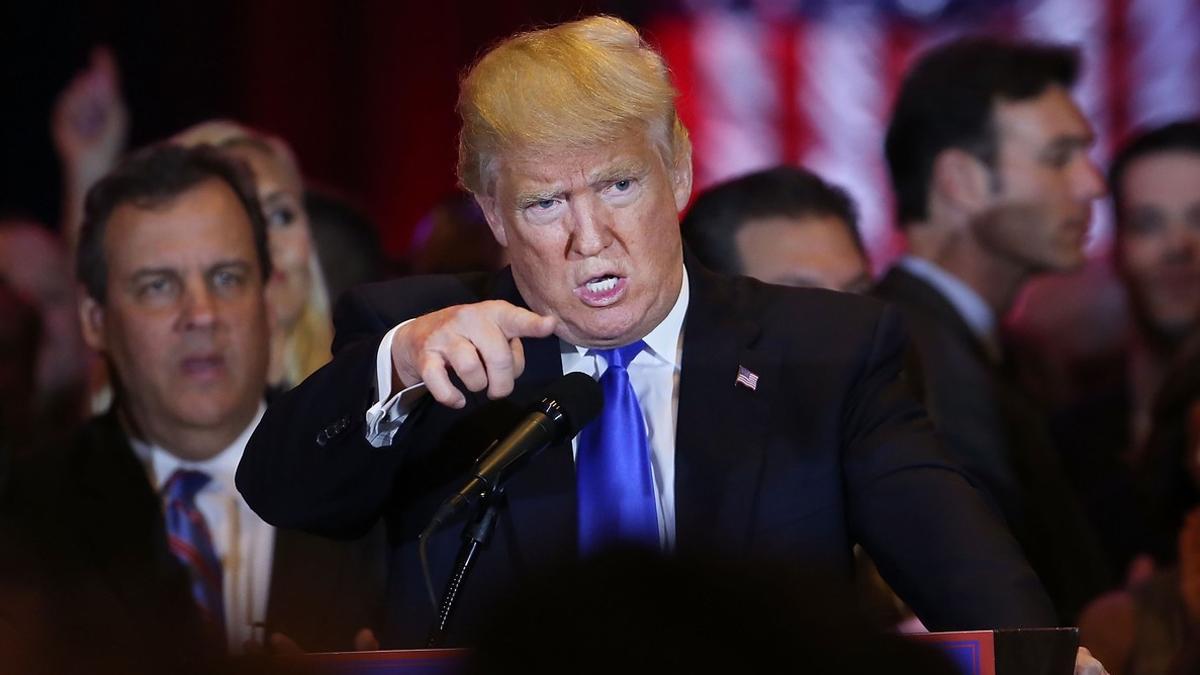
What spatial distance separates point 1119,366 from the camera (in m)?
5.76

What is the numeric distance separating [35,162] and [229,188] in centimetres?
294

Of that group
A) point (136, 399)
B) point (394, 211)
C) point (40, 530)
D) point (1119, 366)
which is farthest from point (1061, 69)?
point (394, 211)

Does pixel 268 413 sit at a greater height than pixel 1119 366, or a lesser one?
greater

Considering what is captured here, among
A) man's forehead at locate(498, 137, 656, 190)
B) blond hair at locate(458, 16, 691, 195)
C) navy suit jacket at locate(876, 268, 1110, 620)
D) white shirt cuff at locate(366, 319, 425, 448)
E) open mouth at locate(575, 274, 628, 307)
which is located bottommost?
navy suit jacket at locate(876, 268, 1110, 620)

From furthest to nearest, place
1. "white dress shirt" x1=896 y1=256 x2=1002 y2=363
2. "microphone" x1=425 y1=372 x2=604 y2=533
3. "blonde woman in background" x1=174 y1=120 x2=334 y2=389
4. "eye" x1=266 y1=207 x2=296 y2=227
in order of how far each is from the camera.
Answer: "white dress shirt" x1=896 y1=256 x2=1002 y2=363 < "eye" x1=266 y1=207 x2=296 y2=227 < "blonde woman in background" x1=174 y1=120 x2=334 y2=389 < "microphone" x1=425 y1=372 x2=604 y2=533

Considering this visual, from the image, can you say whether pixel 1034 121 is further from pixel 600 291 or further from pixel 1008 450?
pixel 600 291

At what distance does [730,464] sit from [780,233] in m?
1.49

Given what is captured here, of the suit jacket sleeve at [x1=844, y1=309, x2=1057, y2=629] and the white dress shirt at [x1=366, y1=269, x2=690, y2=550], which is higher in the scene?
the white dress shirt at [x1=366, y1=269, x2=690, y2=550]

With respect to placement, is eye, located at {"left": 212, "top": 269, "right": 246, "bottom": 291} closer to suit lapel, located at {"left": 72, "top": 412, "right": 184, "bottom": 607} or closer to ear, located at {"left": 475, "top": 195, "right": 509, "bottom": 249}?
suit lapel, located at {"left": 72, "top": 412, "right": 184, "bottom": 607}

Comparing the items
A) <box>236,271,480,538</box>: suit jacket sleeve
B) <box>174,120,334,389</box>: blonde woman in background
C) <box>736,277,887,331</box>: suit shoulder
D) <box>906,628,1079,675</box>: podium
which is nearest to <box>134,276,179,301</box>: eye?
<box>174,120,334,389</box>: blonde woman in background

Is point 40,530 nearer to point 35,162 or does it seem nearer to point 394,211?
point 35,162

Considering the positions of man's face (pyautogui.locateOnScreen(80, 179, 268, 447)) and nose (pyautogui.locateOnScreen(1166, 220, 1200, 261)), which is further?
nose (pyautogui.locateOnScreen(1166, 220, 1200, 261))

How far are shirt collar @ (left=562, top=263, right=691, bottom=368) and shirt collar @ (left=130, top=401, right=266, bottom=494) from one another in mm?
1330

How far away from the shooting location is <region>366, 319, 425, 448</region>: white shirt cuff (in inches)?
83.2
